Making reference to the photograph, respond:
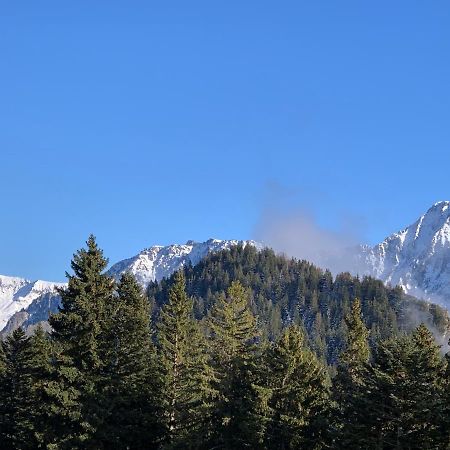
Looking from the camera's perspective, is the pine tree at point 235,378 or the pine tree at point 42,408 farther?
the pine tree at point 235,378

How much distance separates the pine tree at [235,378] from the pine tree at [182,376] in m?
1.05

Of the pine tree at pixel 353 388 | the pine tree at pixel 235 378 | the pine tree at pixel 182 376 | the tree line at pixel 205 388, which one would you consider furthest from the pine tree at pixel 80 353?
the pine tree at pixel 353 388

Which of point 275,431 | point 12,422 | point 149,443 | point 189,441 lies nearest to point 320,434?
point 275,431

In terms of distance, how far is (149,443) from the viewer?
48.7 m

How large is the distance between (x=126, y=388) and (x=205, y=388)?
220 inches

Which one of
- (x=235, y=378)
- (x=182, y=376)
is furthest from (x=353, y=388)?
(x=182, y=376)

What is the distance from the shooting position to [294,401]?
4753cm

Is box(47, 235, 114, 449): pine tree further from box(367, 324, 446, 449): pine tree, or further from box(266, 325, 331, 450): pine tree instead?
box(367, 324, 446, 449): pine tree

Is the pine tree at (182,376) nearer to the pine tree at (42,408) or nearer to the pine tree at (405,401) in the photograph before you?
the pine tree at (42,408)

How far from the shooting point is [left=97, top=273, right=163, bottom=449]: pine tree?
44.4 meters

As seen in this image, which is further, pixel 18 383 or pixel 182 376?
pixel 18 383

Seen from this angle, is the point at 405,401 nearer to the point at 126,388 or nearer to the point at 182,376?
the point at 126,388

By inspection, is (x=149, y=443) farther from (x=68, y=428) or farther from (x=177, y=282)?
(x=177, y=282)

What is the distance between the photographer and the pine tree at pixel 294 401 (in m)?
46.3
